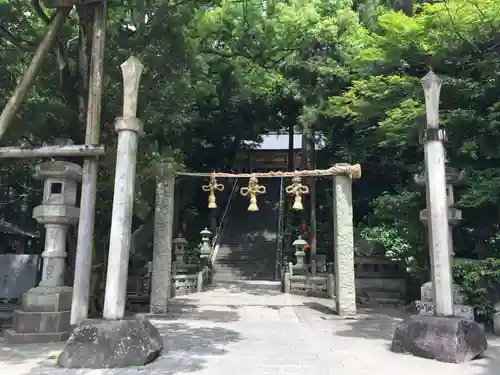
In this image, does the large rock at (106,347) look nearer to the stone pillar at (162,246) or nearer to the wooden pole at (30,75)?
the wooden pole at (30,75)

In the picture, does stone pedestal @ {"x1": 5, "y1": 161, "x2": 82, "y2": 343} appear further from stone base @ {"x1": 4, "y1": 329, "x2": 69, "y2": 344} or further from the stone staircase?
the stone staircase

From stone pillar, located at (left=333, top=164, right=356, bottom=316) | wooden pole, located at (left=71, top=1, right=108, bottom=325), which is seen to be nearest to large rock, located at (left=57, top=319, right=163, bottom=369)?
wooden pole, located at (left=71, top=1, right=108, bottom=325)

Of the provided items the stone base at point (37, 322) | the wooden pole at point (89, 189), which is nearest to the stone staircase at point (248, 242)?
the stone base at point (37, 322)

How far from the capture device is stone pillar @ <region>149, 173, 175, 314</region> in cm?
1076

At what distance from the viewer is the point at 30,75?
7891 millimetres

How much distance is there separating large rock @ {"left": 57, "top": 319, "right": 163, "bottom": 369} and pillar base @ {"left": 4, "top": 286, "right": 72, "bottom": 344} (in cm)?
193

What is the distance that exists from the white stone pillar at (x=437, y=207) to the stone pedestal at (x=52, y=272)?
20.4 ft

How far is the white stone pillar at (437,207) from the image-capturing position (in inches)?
255

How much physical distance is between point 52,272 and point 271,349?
169 inches

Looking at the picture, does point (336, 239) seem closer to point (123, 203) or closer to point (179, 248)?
point (123, 203)

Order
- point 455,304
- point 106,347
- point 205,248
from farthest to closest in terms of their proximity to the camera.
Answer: point 205,248, point 455,304, point 106,347

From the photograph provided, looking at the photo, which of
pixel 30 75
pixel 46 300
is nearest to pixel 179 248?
pixel 46 300

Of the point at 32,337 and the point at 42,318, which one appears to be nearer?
the point at 32,337

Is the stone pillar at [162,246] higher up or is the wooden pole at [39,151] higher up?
the wooden pole at [39,151]
